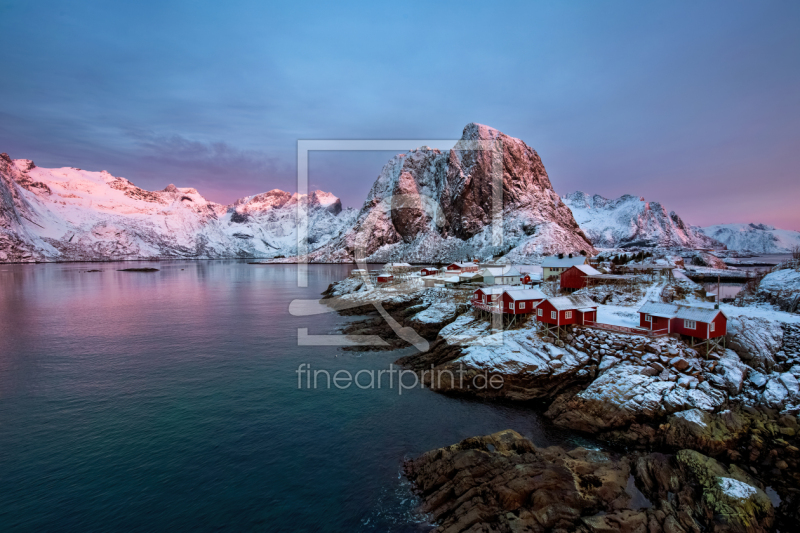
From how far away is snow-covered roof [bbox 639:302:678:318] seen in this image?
29.2m

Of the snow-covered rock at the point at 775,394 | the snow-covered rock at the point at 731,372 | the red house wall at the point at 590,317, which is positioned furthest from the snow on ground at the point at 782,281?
the red house wall at the point at 590,317

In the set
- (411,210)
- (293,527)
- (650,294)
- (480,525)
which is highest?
(411,210)

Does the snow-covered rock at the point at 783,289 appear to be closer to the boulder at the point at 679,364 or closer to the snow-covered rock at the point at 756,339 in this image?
the snow-covered rock at the point at 756,339

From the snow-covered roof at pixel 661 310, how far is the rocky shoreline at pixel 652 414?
2399 millimetres

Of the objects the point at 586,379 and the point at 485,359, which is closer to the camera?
the point at 586,379

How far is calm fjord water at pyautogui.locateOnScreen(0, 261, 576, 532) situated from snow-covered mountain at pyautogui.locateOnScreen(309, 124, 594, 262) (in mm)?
96723

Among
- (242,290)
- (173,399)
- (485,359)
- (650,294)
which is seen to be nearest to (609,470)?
(485,359)

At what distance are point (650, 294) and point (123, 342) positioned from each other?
2600 inches

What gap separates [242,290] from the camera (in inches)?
3809

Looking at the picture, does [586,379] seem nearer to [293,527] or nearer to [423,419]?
[423,419]

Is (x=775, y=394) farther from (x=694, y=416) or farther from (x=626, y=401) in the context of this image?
(x=626, y=401)

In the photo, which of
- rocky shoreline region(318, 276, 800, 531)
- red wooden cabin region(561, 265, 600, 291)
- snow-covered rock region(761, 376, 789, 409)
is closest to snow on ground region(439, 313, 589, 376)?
rocky shoreline region(318, 276, 800, 531)

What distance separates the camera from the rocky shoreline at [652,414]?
14617 mm

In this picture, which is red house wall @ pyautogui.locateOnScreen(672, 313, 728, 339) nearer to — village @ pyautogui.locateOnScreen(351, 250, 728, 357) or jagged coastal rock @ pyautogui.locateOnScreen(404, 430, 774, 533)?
village @ pyautogui.locateOnScreen(351, 250, 728, 357)
